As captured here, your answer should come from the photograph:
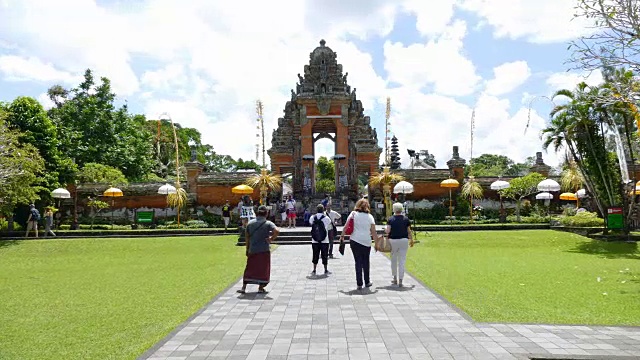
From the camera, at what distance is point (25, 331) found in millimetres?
6445

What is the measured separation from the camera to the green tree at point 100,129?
3791 centimetres

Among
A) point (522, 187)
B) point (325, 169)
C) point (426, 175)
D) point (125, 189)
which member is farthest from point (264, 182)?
point (325, 169)

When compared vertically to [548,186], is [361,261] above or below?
below

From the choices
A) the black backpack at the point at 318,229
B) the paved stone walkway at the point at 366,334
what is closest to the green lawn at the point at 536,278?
the paved stone walkway at the point at 366,334

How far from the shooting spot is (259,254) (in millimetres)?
9297

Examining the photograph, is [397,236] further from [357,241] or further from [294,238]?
[294,238]

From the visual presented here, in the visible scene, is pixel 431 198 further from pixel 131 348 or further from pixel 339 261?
pixel 131 348

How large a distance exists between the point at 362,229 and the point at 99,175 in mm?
27060

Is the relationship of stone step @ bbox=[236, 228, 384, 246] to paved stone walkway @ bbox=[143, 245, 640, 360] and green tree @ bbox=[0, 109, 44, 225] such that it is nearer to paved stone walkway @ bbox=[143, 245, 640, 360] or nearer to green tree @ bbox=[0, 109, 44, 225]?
green tree @ bbox=[0, 109, 44, 225]

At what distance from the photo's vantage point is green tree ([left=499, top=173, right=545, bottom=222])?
92.0 feet

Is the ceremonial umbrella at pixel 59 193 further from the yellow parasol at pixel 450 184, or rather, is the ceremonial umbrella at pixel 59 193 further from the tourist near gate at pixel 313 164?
the yellow parasol at pixel 450 184

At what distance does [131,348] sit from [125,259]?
34.7 feet

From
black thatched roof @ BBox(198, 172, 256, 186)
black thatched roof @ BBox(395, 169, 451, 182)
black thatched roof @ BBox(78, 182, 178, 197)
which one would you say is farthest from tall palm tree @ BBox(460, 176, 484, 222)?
black thatched roof @ BBox(78, 182, 178, 197)

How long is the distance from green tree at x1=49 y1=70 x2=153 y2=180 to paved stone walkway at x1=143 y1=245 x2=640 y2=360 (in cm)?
3307
